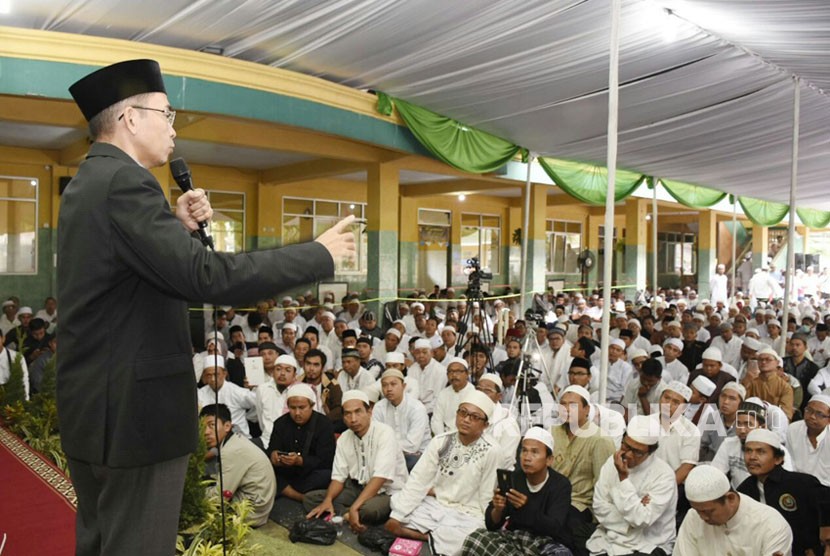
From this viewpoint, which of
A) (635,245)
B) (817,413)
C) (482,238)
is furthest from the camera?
(482,238)

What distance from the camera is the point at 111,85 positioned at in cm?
118

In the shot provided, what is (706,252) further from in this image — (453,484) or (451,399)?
(453,484)

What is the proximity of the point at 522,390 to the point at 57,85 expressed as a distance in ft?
14.9

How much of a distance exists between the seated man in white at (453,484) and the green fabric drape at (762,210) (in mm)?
14028

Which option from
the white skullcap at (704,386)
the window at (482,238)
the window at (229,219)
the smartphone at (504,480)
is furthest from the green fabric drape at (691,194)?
the smartphone at (504,480)

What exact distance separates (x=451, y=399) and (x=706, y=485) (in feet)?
9.19

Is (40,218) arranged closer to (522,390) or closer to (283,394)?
(283,394)

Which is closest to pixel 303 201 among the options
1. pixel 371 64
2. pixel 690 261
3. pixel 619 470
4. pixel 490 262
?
pixel 490 262

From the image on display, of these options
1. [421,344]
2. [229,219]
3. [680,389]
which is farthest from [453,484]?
[229,219]

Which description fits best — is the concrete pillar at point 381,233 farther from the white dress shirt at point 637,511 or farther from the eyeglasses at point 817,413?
the white dress shirt at point 637,511

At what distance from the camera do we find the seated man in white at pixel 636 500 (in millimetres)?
3453

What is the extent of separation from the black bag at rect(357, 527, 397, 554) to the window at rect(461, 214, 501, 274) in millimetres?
13376

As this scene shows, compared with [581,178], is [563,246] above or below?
below

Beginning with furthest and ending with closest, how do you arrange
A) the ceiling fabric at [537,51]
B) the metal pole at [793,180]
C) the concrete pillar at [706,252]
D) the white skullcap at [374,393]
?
the concrete pillar at [706,252] → the metal pole at [793,180] → the white skullcap at [374,393] → the ceiling fabric at [537,51]
